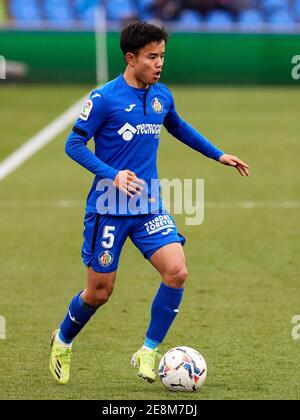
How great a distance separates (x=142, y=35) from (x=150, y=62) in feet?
0.59

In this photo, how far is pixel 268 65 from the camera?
26969mm

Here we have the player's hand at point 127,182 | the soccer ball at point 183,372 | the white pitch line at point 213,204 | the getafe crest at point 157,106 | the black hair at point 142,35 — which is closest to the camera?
the player's hand at point 127,182

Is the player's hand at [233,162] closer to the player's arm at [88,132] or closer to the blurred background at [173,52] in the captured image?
the player's arm at [88,132]

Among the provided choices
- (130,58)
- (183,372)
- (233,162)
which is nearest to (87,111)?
(130,58)

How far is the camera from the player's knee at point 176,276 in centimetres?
716

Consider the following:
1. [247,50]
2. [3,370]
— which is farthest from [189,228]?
[247,50]

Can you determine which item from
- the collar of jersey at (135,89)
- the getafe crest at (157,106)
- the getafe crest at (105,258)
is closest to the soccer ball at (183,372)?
the getafe crest at (105,258)

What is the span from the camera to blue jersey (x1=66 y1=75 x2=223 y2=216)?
7203mm

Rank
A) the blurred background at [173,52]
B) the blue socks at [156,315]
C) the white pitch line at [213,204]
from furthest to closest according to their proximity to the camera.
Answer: the blurred background at [173,52], the white pitch line at [213,204], the blue socks at [156,315]

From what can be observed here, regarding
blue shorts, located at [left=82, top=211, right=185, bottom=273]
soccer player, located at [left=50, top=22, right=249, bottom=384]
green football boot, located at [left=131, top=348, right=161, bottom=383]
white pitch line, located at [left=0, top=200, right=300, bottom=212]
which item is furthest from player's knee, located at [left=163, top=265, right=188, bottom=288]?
white pitch line, located at [left=0, top=200, right=300, bottom=212]

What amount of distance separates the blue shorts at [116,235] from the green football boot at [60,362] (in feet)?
2.05

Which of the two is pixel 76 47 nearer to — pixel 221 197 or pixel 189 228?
pixel 221 197

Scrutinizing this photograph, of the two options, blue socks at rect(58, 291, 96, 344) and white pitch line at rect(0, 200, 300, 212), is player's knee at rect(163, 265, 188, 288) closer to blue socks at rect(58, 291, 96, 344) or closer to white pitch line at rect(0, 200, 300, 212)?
blue socks at rect(58, 291, 96, 344)

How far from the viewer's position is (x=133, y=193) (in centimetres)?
714
